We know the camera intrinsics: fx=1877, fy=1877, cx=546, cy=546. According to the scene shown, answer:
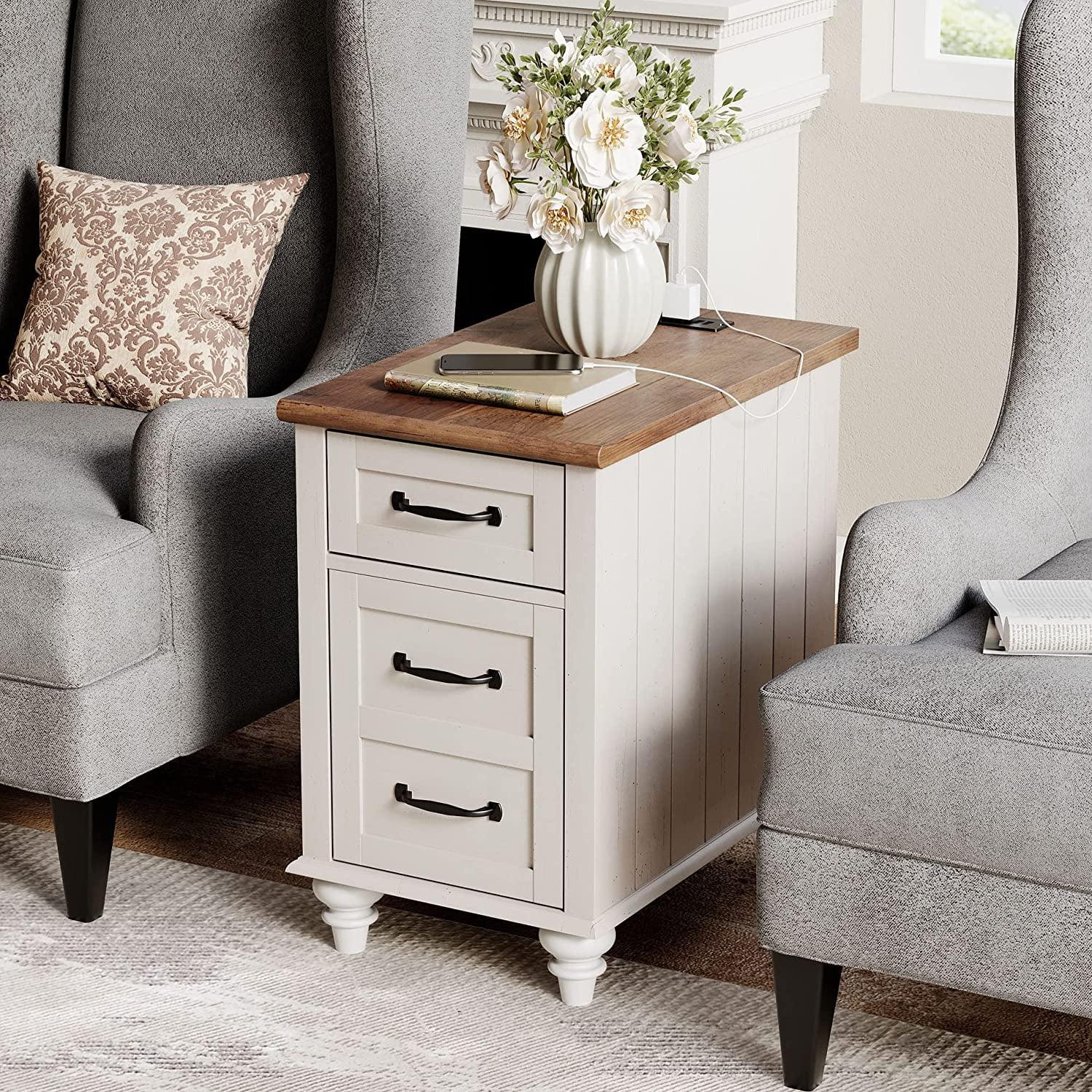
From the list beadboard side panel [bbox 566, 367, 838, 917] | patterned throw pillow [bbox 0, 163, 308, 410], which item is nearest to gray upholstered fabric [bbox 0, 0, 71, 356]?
patterned throw pillow [bbox 0, 163, 308, 410]

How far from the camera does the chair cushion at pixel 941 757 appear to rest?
1.66 metres

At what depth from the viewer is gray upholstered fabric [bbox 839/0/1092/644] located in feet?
6.91

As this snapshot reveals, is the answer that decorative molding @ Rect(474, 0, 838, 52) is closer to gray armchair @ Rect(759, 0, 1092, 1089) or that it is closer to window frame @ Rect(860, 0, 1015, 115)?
window frame @ Rect(860, 0, 1015, 115)

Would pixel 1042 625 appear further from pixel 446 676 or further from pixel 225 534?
pixel 225 534

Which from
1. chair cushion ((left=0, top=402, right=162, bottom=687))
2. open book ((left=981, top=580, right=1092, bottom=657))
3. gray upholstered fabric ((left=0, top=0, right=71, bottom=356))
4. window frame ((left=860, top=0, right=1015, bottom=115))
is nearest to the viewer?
open book ((left=981, top=580, right=1092, bottom=657))

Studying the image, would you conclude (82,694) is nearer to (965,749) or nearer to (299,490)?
(299,490)

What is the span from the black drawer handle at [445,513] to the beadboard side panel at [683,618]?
87 mm

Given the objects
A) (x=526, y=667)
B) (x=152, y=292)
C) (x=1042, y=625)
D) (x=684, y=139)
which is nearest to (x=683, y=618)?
(x=526, y=667)

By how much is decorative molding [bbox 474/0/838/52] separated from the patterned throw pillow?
23.5 inches

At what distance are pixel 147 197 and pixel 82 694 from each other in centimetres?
76

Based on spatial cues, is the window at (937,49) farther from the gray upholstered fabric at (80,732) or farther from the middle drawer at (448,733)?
the gray upholstered fabric at (80,732)

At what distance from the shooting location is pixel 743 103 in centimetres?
294

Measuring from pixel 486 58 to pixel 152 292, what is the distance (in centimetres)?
85

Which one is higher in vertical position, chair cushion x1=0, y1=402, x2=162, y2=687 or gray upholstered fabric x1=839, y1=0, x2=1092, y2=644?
gray upholstered fabric x1=839, y1=0, x2=1092, y2=644
